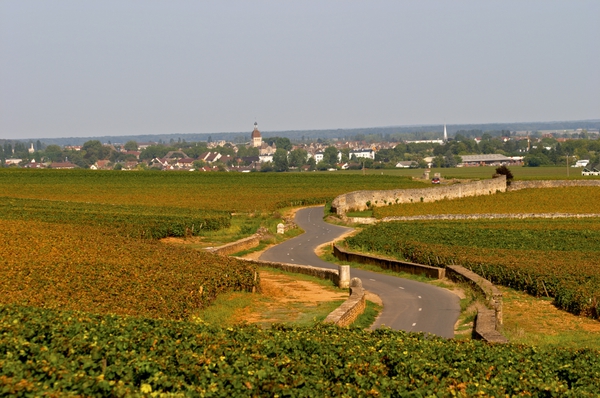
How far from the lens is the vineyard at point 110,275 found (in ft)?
77.4

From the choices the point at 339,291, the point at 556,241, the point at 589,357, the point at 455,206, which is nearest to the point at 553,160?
the point at 455,206

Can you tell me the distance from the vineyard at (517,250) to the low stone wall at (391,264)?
4.62ft

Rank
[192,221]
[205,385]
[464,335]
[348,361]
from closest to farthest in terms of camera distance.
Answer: [205,385] → [348,361] → [464,335] → [192,221]

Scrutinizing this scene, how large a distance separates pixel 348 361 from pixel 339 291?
16140mm

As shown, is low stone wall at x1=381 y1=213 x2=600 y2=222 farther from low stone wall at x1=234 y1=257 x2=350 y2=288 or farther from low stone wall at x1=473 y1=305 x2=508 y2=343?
low stone wall at x1=473 y1=305 x2=508 y2=343

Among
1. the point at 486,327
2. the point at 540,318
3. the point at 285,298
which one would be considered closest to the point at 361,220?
the point at 285,298

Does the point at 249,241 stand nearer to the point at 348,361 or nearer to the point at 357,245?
the point at 357,245

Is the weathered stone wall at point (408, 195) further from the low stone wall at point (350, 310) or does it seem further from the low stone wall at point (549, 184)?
the low stone wall at point (350, 310)

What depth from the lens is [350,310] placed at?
85.0 ft

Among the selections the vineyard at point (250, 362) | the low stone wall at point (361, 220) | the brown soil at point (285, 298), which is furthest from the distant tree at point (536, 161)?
the vineyard at point (250, 362)

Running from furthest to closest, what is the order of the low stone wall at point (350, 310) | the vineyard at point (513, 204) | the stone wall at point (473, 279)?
the vineyard at point (513, 204)
the low stone wall at point (350, 310)
the stone wall at point (473, 279)

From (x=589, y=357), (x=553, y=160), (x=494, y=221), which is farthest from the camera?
(x=553, y=160)

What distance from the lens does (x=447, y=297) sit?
31094 millimetres

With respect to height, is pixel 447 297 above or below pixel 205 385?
below
